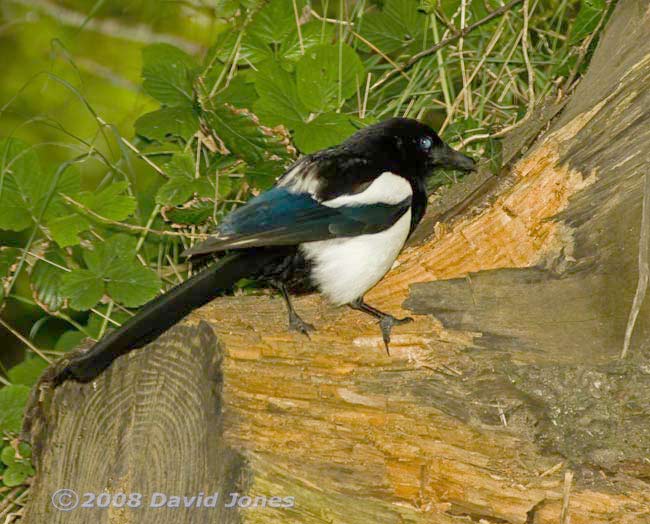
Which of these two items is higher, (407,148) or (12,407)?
(407,148)

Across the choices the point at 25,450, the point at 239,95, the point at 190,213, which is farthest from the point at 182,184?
the point at 25,450

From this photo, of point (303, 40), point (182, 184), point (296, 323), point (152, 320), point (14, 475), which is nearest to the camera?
point (152, 320)

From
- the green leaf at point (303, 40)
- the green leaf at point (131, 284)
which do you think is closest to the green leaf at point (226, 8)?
the green leaf at point (303, 40)

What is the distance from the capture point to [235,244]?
196 centimetres

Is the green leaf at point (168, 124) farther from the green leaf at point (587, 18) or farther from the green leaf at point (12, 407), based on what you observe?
the green leaf at point (587, 18)

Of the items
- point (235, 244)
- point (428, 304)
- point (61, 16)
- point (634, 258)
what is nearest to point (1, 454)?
point (235, 244)

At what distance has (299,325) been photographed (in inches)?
78.7

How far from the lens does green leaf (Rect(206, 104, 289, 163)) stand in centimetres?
254

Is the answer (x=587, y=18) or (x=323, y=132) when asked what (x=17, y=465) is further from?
(x=587, y=18)

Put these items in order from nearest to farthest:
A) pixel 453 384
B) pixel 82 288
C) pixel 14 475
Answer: pixel 453 384 < pixel 14 475 < pixel 82 288

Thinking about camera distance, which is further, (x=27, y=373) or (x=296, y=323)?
(x=27, y=373)

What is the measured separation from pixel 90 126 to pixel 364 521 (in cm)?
161

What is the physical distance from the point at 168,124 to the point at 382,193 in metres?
0.70

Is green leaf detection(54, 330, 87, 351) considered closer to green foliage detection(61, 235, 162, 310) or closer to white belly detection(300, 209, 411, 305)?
green foliage detection(61, 235, 162, 310)
